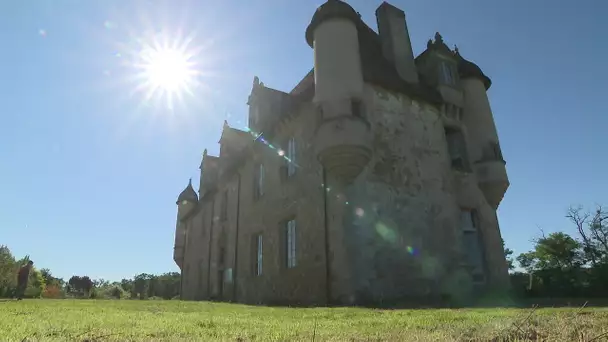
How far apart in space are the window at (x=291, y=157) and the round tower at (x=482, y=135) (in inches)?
349

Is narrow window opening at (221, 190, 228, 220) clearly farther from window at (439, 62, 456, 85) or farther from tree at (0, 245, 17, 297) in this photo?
tree at (0, 245, 17, 297)

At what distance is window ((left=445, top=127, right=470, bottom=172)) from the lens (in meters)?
18.2

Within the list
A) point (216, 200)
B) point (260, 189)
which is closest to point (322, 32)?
point (260, 189)

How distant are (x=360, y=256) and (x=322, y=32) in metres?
9.34

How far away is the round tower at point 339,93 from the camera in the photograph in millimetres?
13992

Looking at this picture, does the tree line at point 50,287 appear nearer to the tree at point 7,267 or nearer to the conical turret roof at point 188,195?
the tree at point 7,267

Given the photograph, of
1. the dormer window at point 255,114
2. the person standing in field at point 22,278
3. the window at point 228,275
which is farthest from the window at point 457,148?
the person standing in field at point 22,278

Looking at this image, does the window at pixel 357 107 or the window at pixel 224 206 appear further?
the window at pixel 224 206

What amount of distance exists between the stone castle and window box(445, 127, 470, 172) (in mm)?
61

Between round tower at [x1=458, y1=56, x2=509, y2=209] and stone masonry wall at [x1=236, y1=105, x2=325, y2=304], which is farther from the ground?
round tower at [x1=458, y1=56, x2=509, y2=209]

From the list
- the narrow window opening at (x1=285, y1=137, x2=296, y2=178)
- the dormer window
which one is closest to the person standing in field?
the narrow window opening at (x1=285, y1=137, x2=296, y2=178)

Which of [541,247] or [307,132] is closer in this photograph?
[307,132]

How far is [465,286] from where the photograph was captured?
1524 centimetres

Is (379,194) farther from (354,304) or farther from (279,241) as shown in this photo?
(279,241)
